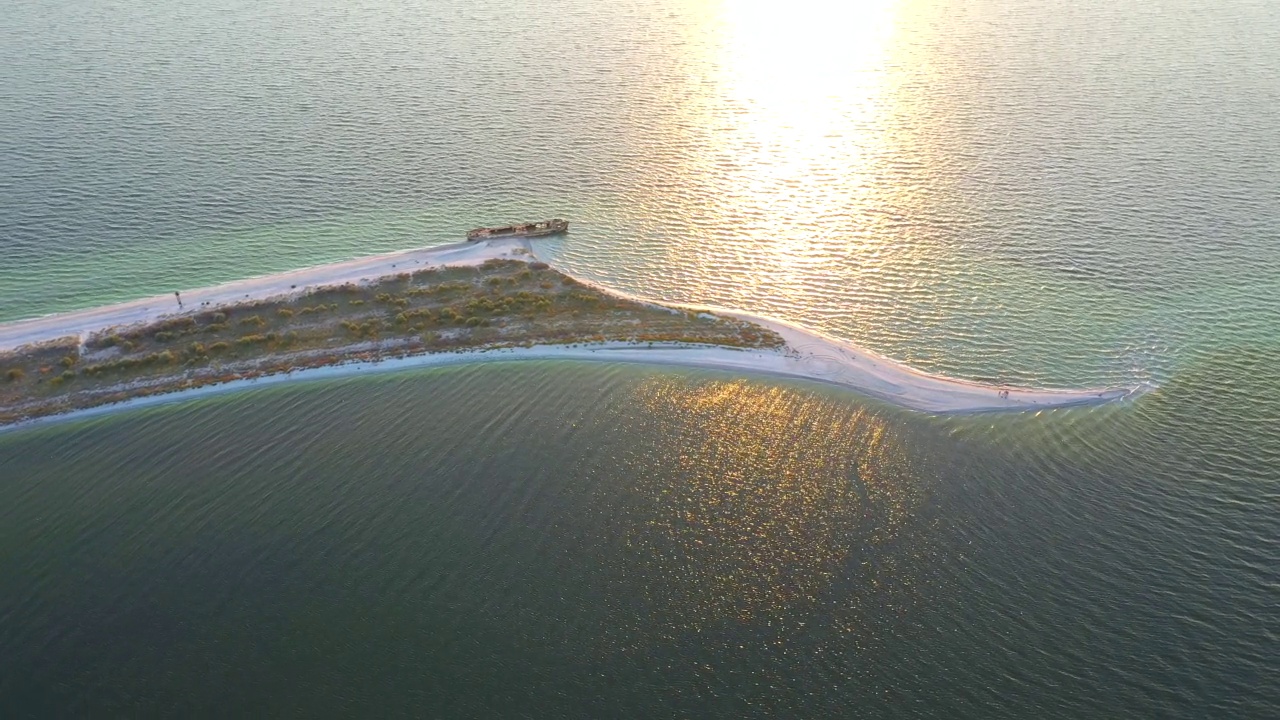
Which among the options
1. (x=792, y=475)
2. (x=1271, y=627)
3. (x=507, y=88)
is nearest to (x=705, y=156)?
(x=507, y=88)

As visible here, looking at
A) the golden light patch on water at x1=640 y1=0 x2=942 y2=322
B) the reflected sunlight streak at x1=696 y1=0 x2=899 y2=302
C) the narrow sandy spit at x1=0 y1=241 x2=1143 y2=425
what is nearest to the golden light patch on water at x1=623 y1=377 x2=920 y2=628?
the narrow sandy spit at x1=0 y1=241 x2=1143 y2=425

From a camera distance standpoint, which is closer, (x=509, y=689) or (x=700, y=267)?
(x=509, y=689)

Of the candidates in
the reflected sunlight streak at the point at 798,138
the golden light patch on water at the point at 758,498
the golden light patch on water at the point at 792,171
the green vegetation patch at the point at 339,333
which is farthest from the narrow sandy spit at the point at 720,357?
the reflected sunlight streak at the point at 798,138

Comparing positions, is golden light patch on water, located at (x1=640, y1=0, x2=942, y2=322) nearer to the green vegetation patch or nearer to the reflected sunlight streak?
the reflected sunlight streak

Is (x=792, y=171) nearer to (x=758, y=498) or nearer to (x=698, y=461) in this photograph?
(x=698, y=461)

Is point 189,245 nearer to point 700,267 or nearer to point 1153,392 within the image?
point 700,267

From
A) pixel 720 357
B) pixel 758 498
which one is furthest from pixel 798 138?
pixel 758 498
